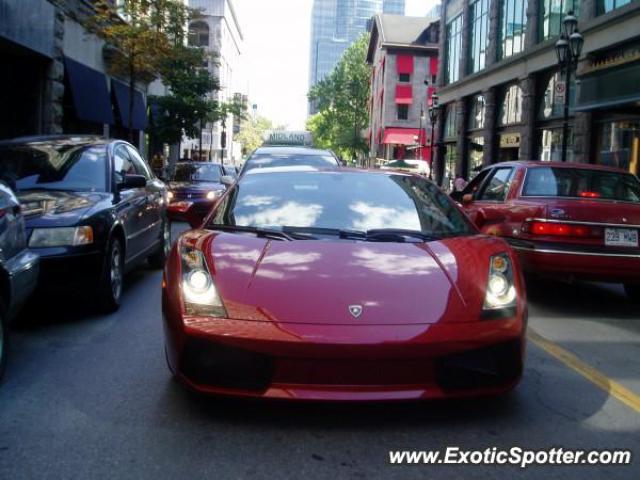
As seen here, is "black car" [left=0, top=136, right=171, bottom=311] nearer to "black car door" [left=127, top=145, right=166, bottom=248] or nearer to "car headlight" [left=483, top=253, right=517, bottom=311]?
"black car door" [left=127, top=145, right=166, bottom=248]

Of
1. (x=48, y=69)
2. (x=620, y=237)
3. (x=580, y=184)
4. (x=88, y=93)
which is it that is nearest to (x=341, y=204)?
(x=620, y=237)

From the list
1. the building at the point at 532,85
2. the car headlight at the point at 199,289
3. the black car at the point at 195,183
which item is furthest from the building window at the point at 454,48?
the car headlight at the point at 199,289

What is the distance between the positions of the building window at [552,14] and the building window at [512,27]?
136 centimetres

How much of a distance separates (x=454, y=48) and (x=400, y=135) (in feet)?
77.5

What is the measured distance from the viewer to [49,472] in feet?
10.2

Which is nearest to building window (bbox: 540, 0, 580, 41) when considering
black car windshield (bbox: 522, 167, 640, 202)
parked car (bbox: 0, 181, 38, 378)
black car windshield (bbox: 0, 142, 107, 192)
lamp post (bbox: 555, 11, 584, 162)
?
lamp post (bbox: 555, 11, 584, 162)

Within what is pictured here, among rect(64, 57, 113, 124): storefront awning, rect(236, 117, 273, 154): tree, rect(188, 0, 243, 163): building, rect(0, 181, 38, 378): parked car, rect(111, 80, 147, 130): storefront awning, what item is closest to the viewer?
rect(0, 181, 38, 378): parked car

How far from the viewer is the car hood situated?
3.54 metres

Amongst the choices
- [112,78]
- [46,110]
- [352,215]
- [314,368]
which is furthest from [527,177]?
[112,78]

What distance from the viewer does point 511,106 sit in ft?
94.8

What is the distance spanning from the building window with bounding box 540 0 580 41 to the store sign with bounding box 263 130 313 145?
9420mm

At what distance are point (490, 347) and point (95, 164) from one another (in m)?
5.08

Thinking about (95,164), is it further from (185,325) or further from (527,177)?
(527,177)

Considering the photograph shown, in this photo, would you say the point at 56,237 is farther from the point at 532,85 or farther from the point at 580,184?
the point at 532,85
